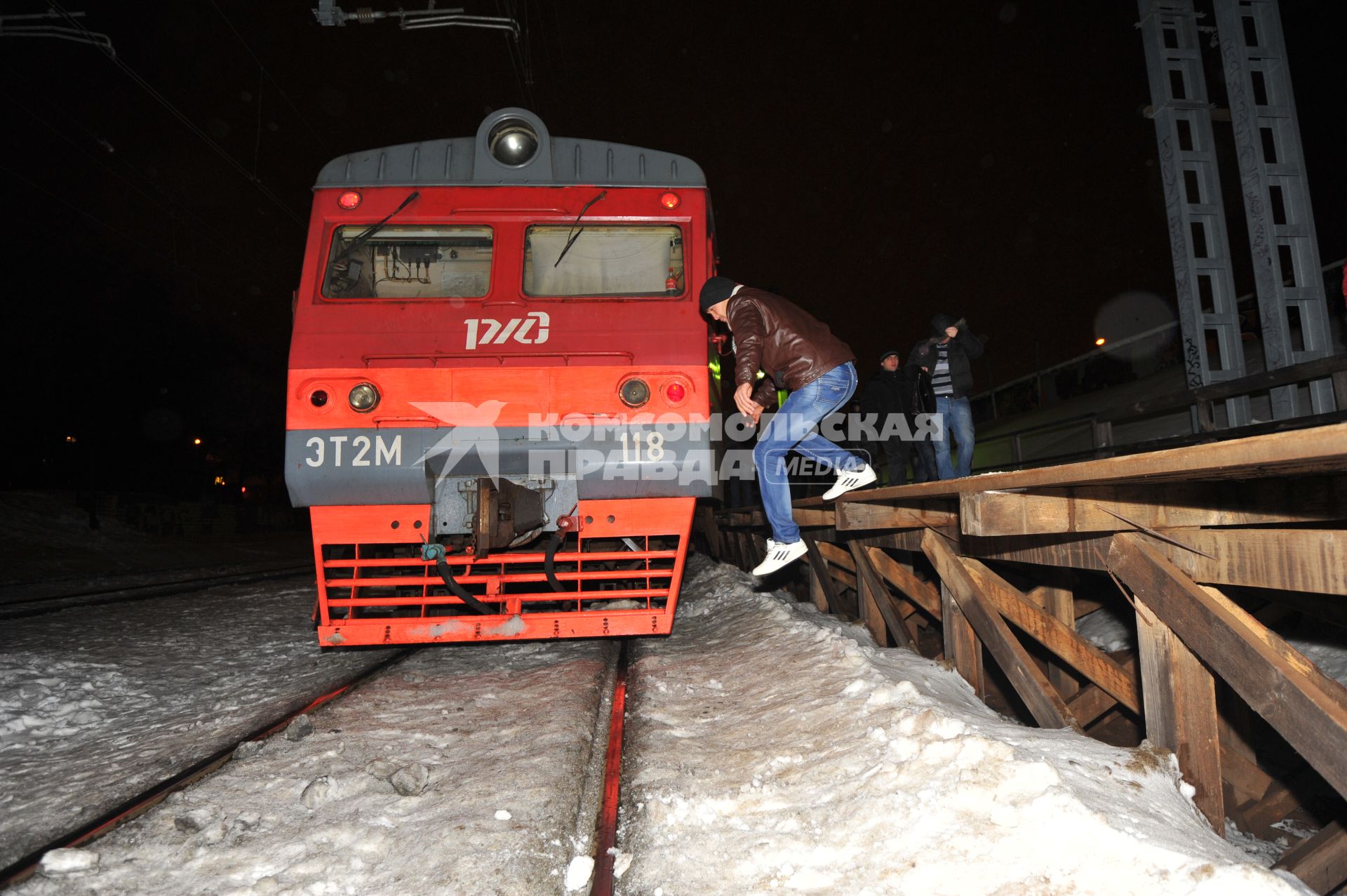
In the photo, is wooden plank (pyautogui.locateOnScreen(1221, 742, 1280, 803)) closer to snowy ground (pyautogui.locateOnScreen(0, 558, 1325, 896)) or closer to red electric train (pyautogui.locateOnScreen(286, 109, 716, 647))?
snowy ground (pyautogui.locateOnScreen(0, 558, 1325, 896))

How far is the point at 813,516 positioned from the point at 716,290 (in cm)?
202

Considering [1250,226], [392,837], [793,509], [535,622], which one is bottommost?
[392,837]

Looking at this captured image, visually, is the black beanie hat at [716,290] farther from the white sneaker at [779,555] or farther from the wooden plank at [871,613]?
the wooden plank at [871,613]

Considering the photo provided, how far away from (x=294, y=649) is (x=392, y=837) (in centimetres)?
396

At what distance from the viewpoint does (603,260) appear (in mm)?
5234

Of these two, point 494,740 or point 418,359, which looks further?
point 418,359

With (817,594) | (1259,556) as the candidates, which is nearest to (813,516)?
(817,594)

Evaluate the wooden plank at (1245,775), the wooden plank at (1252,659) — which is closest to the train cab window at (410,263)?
the wooden plank at (1252,659)

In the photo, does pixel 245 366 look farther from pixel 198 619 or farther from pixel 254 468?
pixel 198 619

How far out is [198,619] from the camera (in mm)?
7297

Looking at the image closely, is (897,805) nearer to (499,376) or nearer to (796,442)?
(796,442)

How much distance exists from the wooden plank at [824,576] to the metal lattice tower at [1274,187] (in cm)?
427

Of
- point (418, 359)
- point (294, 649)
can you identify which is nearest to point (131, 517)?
point (294, 649)

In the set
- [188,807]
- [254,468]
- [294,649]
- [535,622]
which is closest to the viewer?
[188,807]
